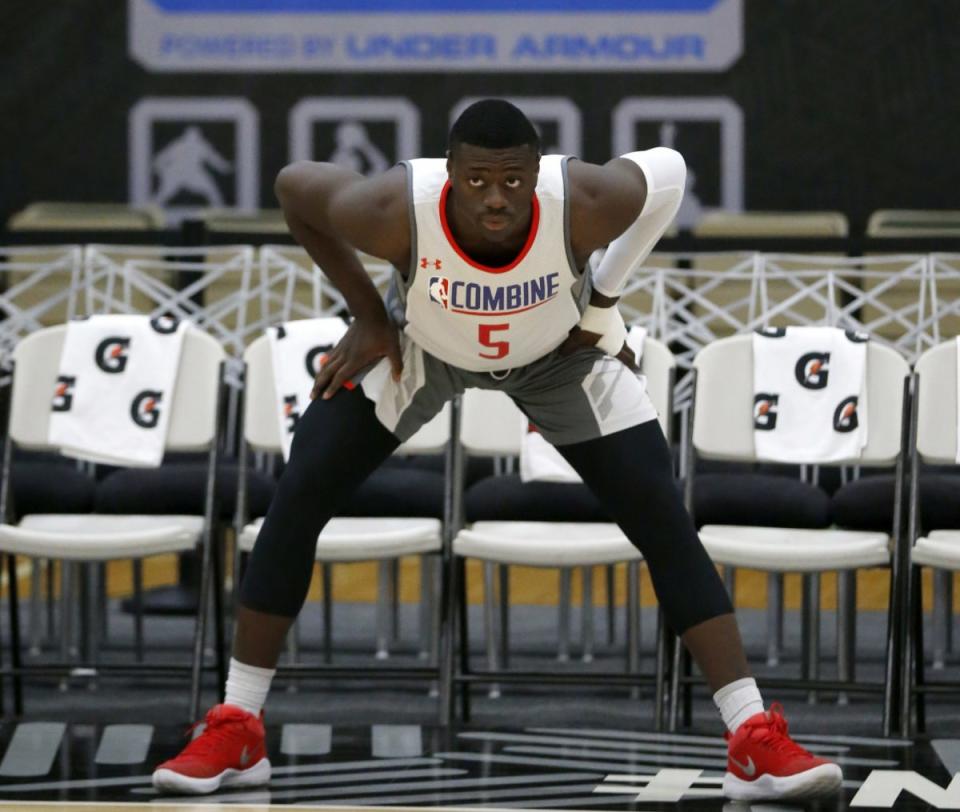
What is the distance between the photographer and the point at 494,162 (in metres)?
2.81

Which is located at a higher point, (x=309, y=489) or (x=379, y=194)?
(x=379, y=194)

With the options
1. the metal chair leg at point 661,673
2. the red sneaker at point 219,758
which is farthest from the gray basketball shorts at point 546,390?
the metal chair leg at point 661,673

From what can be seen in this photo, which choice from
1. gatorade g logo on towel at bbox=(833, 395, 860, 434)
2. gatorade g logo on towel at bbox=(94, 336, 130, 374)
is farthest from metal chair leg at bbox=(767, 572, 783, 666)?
gatorade g logo on towel at bbox=(94, 336, 130, 374)

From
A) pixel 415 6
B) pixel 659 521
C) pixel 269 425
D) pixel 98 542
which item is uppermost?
pixel 415 6

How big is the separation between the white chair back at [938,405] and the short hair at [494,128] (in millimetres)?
1795

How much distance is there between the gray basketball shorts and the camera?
319 centimetres

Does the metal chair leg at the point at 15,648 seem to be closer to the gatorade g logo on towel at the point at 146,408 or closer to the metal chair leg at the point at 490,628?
the gatorade g logo on towel at the point at 146,408

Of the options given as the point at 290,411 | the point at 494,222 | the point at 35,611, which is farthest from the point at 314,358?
the point at 494,222

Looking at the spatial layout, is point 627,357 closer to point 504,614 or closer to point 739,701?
point 739,701

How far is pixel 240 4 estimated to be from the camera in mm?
7164

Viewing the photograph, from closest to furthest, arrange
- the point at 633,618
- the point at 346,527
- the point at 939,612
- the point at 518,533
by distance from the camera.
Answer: the point at 518,533
the point at 346,527
the point at 633,618
the point at 939,612

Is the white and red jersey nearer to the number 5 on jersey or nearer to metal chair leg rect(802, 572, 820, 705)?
the number 5 on jersey

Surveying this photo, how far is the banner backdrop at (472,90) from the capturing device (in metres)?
6.97

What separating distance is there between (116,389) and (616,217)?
6.58 feet
